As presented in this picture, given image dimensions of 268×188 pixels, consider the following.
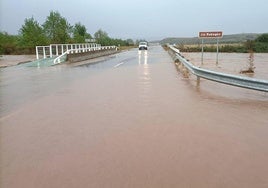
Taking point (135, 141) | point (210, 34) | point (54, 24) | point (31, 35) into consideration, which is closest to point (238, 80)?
point (135, 141)

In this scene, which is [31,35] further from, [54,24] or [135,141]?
[135,141]

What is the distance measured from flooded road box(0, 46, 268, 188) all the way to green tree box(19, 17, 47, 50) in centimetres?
4865

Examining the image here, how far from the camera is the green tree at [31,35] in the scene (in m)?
56.2

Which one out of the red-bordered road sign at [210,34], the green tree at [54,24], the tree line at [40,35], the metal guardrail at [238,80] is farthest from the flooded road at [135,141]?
the green tree at [54,24]

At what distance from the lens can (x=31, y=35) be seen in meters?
56.7

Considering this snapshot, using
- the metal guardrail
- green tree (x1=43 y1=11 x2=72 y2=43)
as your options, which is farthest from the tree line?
the metal guardrail

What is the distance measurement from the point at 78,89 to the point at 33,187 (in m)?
8.05

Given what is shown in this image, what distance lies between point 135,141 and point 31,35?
5538cm

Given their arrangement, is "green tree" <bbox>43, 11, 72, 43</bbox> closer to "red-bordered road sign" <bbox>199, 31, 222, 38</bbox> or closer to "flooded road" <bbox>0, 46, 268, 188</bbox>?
"red-bordered road sign" <bbox>199, 31, 222, 38</bbox>

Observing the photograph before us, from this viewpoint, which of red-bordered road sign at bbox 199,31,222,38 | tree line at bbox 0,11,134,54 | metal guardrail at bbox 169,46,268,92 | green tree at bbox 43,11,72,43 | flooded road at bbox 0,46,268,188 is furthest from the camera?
green tree at bbox 43,11,72,43

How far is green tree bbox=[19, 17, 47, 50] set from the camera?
5622 cm

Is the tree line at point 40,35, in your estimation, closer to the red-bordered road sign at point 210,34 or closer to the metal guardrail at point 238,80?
the red-bordered road sign at point 210,34

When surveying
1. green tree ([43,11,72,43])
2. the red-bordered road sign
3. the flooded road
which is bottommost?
the flooded road

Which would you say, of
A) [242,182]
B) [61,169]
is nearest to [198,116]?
[242,182]
